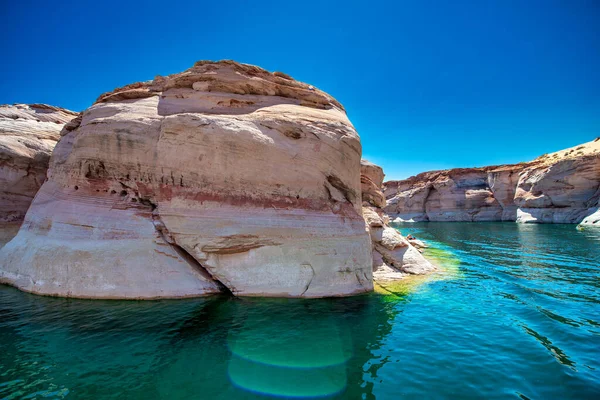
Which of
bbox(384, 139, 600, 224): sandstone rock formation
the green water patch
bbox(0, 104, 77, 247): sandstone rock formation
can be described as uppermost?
bbox(384, 139, 600, 224): sandstone rock formation

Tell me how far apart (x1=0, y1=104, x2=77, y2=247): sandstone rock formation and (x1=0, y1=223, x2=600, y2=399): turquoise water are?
490 centimetres

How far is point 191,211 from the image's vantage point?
402 inches

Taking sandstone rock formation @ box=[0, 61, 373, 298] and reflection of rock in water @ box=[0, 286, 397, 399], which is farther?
sandstone rock formation @ box=[0, 61, 373, 298]

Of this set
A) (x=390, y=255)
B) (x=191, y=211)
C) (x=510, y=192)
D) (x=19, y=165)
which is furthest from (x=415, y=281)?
(x=510, y=192)

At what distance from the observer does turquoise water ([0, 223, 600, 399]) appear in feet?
17.5

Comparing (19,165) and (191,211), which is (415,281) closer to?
(191,211)

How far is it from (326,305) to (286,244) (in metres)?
2.39

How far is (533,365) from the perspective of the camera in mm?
6102

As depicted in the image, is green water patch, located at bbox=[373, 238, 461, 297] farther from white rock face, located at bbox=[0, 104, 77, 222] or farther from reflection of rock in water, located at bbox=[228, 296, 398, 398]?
white rock face, located at bbox=[0, 104, 77, 222]

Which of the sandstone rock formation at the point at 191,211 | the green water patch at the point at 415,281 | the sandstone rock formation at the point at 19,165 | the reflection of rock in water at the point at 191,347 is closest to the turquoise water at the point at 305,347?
the reflection of rock in water at the point at 191,347

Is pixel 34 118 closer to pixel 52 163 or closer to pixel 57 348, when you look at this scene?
pixel 52 163

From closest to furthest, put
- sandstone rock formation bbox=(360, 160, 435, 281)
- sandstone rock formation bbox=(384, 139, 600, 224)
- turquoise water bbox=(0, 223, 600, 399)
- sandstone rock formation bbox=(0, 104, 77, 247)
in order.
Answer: turquoise water bbox=(0, 223, 600, 399) → sandstone rock formation bbox=(0, 104, 77, 247) → sandstone rock formation bbox=(360, 160, 435, 281) → sandstone rock formation bbox=(384, 139, 600, 224)

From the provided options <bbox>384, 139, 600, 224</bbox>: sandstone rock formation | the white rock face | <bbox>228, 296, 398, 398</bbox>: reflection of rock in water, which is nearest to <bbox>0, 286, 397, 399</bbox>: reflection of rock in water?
<bbox>228, 296, 398, 398</bbox>: reflection of rock in water

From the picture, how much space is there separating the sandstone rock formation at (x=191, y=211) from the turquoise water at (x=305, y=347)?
0.77m
